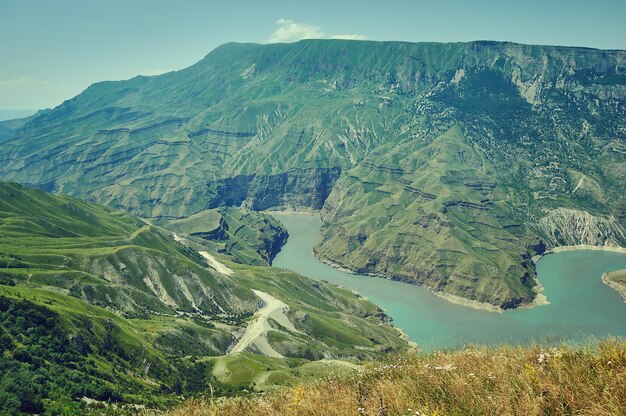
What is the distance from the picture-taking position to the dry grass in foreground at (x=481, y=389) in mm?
11062

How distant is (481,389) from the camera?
1245 centimetres

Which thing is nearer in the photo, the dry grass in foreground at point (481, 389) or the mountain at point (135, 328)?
the dry grass in foreground at point (481, 389)

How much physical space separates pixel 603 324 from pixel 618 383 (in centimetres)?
21752

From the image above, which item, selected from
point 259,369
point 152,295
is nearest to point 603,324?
point 259,369

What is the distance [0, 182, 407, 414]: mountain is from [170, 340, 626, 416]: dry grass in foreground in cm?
3235

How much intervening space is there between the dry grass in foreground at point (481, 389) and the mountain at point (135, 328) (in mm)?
32350

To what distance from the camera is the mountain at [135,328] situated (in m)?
82.8

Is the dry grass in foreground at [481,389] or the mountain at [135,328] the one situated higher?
the dry grass in foreground at [481,389]

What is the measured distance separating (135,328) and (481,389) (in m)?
126

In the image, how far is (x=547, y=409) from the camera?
11016 millimetres

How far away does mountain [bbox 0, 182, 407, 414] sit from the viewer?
82750 mm

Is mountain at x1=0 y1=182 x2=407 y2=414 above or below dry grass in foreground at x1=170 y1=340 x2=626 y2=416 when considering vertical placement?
below

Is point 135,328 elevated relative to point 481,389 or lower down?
lower down

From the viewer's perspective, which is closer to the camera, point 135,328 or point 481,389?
point 481,389
